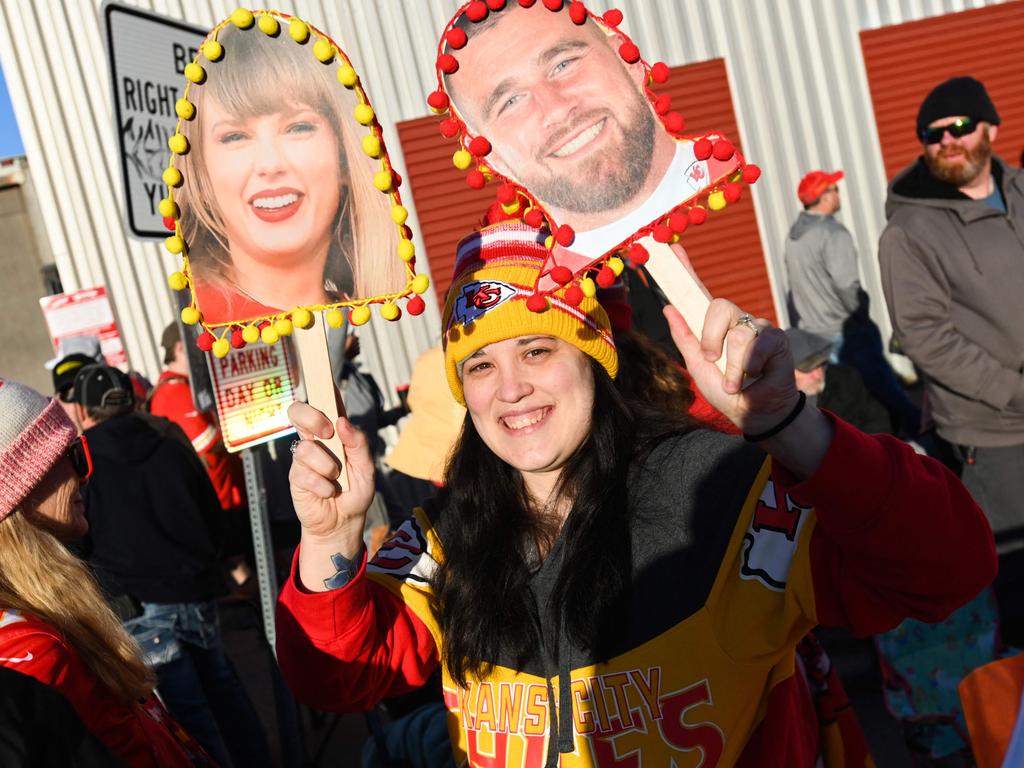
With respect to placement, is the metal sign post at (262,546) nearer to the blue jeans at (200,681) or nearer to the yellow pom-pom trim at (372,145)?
the blue jeans at (200,681)

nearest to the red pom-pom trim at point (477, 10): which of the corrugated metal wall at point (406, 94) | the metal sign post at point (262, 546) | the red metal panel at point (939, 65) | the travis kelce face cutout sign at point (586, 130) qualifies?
the travis kelce face cutout sign at point (586, 130)

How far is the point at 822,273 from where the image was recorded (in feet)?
22.6

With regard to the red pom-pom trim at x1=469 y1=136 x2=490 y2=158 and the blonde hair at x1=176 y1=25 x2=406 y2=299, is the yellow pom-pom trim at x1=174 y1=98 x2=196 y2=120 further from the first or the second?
the red pom-pom trim at x1=469 y1=136 x2=490 y2=158

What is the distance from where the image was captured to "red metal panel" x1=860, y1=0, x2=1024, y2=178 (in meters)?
9.78

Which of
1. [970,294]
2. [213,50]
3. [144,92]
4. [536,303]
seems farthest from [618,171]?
[970,294]

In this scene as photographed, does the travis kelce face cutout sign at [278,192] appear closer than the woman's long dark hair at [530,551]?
No

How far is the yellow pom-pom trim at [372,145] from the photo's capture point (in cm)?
210

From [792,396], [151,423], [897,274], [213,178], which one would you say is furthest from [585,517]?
[151,423]

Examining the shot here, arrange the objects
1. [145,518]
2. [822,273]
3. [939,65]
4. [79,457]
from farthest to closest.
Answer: [939,65] → [822,273] → [145,518] → [79,457]

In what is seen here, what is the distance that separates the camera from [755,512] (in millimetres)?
1913

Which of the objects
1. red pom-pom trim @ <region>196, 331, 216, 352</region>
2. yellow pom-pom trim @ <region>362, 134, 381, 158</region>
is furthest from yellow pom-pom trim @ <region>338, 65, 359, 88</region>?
red pom-pom trim @ <region>196, 331, 216, 352</region>

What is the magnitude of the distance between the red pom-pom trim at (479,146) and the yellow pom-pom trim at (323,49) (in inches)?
13.6

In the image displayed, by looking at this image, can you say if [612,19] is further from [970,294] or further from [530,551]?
[970,294]

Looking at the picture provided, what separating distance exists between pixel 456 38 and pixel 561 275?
54cm
